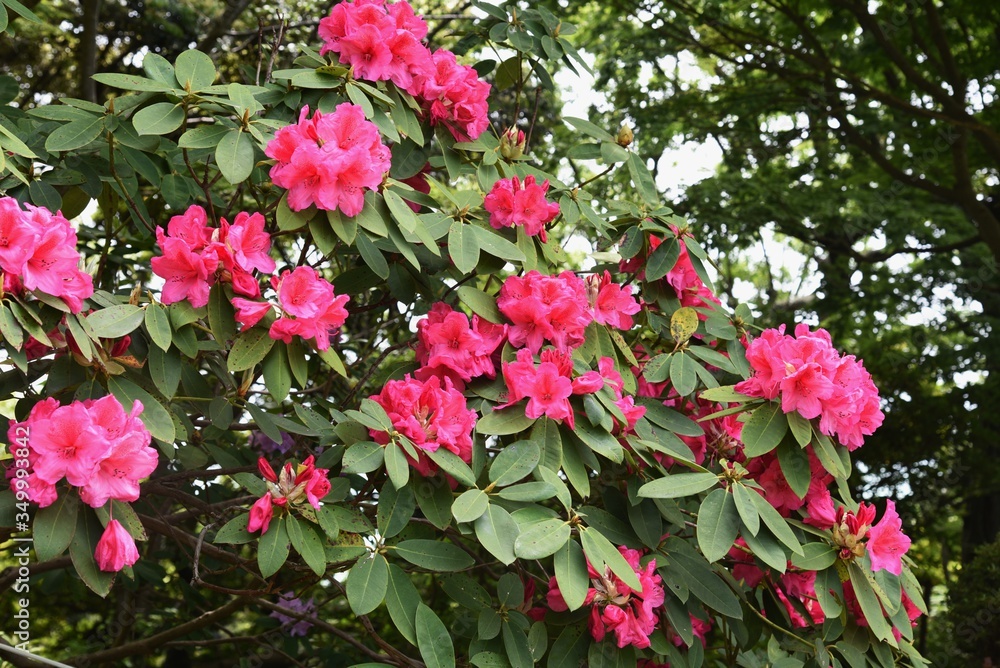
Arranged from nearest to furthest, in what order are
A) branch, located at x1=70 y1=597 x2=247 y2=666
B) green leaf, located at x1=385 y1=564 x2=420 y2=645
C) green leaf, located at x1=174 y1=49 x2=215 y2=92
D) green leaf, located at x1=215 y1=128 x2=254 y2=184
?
green leaf, located at x1=385 y1=564 x2=420 y2=645, green leaf, located at x1=215 y1=128 x2=254 y2=184, green leaf, located at x1=174 y1=49 x2=215 y2=92, branch, located at x1=70 y1=597 x2=247 y2=666

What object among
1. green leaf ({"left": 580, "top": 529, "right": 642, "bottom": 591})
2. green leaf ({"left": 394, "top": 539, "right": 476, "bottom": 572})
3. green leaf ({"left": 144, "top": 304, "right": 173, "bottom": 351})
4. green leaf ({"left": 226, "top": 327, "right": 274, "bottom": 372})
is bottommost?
green leaf ({"left": 394, "top": 539, "right": 476, "bottom": 572})

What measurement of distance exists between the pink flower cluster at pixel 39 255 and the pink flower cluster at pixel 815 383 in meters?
1.22

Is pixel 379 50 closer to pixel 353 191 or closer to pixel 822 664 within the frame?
pixel 353 191

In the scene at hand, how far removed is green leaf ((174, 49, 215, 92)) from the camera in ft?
5.84

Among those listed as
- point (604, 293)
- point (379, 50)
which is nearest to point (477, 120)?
point (379, 50)

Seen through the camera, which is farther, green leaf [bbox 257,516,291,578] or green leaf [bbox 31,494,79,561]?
green leaf [bbox 257,516,291,578]

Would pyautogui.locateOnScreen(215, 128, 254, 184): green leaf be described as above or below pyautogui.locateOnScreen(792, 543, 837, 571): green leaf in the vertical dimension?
above

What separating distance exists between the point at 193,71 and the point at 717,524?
1.29 metres

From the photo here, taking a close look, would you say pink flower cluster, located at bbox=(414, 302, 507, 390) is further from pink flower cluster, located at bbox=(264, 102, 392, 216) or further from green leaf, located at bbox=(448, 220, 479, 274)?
pink flower cluster, located at bbox=(264, 102, 392, 216)

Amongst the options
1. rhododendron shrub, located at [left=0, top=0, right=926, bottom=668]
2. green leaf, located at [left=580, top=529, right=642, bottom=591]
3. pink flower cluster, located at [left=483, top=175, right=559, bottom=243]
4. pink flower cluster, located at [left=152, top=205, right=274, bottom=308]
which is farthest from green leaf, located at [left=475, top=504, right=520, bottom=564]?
pink flower cluster, located at [left=483, top=175, right=559, bottom=243]

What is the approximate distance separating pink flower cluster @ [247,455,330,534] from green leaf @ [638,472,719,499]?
554mm

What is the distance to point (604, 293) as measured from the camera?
1990mm

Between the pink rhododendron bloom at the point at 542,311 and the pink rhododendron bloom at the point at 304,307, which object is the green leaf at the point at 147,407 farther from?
the pink rhododendron bloom at the point at 542,311

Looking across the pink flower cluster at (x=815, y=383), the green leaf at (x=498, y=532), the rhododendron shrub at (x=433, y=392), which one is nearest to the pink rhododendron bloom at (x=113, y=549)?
the rhododendron shrub at (x=433, y=392)
